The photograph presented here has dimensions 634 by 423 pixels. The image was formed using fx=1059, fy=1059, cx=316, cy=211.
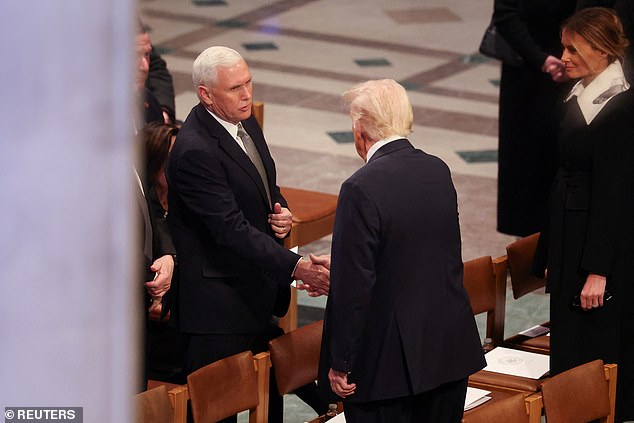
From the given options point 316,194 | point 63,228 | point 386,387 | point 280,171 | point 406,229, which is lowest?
point 280,171

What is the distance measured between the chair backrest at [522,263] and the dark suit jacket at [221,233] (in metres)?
1.18

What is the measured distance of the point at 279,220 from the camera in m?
3.60

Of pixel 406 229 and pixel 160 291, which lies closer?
pixel 406 229

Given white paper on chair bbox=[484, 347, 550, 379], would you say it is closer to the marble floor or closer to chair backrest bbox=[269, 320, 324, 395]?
chair backrest bbox=[269, 320, 324, 395]

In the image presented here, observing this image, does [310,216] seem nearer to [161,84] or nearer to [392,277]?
[161,84]

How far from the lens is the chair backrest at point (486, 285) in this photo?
4238 millimetres

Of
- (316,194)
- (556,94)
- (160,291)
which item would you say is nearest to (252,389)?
(160,291)

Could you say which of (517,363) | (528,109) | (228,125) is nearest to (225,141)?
(228,125)

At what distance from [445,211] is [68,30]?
2550 millimetres

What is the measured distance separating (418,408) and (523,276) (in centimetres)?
159

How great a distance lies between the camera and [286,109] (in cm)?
946

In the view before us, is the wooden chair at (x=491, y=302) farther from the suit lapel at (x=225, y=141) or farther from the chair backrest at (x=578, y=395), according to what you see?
the suit lapel at (x=225, y=141)

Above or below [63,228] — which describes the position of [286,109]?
below

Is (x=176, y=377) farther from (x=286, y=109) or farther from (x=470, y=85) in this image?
(x=470, y=85)
